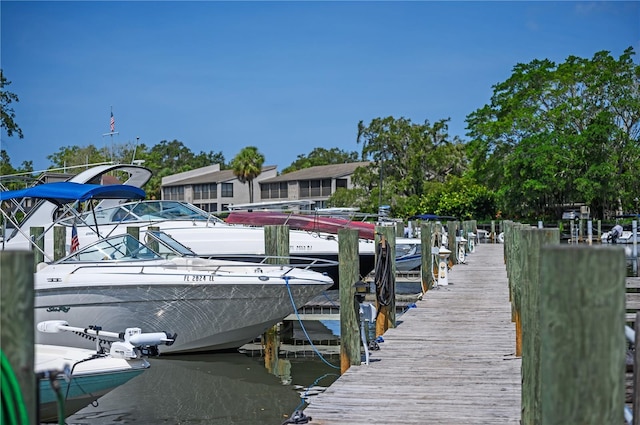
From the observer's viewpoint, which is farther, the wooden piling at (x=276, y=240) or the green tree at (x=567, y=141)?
the green tree at (x=567, y=141)

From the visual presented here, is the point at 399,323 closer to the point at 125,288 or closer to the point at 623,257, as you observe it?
the point at 125,288

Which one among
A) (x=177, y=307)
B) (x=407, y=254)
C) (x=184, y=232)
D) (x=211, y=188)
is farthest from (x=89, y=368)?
(x=211, y=188)

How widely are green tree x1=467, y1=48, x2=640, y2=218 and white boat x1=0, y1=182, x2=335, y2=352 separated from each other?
4174cm

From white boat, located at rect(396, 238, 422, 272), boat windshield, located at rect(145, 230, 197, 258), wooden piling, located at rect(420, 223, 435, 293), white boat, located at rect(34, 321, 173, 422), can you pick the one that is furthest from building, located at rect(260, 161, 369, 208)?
white boat, located at rect(34, 321, 173, 422)

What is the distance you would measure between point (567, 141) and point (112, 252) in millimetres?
44506

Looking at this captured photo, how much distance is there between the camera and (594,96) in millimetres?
54438

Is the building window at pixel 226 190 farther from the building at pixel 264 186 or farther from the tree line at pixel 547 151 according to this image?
the tree line at pixel 547 151

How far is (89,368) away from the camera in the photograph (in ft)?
28.4

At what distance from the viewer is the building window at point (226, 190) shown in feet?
275

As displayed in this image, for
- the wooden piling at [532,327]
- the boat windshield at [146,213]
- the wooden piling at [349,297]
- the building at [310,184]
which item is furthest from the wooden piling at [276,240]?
the building at [310,184]

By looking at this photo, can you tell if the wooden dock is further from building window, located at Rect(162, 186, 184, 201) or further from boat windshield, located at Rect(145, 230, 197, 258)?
building window, located at Rect(162, 186, 184, 201)

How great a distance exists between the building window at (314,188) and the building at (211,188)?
579 cm

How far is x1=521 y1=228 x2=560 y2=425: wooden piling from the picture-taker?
5.97m

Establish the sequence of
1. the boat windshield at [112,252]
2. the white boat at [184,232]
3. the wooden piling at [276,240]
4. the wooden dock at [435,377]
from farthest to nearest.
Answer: the white boat at [184,232] → the wooden piling at [276,240] → the boat windshield at [112,252] → the wooden dock at [435,377]
